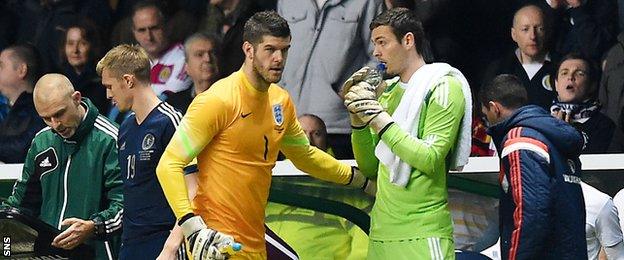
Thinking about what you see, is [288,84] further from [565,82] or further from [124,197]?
[124,197]

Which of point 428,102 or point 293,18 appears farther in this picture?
point 293,18

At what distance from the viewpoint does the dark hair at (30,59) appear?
11.3 metres

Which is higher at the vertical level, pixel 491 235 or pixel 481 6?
pixel 481 6

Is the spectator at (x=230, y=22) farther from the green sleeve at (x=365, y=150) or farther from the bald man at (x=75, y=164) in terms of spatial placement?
the green sleeve at (x=365, y=150)

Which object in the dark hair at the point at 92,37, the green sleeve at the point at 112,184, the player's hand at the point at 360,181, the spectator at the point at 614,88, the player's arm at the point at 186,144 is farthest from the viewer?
the dark hair at the point at 92,37

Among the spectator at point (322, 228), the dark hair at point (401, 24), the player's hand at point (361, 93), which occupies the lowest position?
the spectator at point (322, 228)

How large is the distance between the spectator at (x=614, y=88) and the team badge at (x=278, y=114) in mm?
3108

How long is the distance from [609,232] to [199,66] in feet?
10.6

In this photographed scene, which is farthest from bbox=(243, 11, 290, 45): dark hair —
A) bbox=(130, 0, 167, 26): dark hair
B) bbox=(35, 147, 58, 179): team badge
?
bbox=(130, 0, 167, 26): dark hair

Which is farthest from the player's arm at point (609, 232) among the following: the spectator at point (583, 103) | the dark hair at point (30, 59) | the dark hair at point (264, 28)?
the dark hair at point (30, 59)

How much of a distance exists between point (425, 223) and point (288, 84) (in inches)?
131

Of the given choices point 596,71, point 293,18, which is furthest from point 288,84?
point 596,71

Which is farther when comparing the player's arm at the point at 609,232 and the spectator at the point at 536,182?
the player's arm at the point at 609,232

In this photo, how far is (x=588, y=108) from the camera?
1007 centimetres
